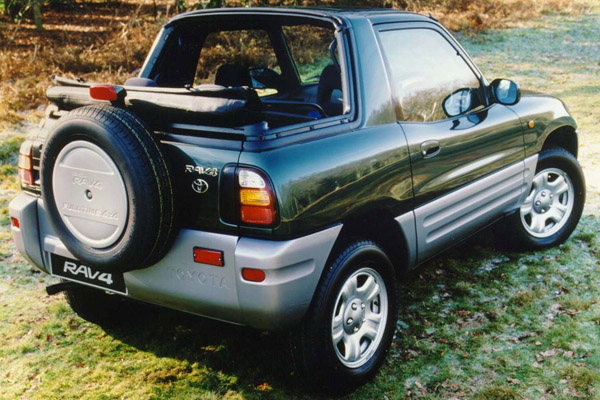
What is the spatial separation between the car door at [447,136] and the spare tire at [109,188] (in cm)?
154

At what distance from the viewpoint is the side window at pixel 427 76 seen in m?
3.65

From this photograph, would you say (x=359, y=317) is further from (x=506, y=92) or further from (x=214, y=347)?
(x=506, y=92)

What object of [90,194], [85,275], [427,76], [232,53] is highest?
[427,76]

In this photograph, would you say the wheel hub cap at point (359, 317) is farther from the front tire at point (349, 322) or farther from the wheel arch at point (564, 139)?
the wheel arch at point (564, 139)

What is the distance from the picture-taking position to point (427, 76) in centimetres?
392

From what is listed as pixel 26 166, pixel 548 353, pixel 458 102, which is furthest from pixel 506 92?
pixel 26 166

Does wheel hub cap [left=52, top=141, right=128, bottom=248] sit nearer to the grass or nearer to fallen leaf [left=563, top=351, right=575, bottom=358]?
the grass

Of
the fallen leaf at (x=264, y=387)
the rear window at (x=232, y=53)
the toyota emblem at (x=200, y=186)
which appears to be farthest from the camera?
the rear window at (x=232, y=53)

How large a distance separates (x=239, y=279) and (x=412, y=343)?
1558mm

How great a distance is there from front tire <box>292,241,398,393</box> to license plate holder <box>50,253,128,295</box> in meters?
0.95

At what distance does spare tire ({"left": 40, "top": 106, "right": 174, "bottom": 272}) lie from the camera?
269 cm

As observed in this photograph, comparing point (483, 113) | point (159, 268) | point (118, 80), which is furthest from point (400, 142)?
point (118, 80)

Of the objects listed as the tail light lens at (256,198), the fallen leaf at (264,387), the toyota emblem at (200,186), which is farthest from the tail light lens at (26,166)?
the fallen leaf at (264,387)

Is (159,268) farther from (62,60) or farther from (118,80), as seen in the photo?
(62,60)
